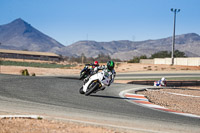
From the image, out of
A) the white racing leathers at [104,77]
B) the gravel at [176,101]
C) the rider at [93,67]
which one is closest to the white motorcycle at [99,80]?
the white racing leathers at [104,77]

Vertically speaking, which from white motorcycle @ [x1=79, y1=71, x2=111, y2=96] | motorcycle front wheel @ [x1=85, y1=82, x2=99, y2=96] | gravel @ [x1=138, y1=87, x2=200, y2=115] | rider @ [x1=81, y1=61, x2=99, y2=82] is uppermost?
rider @ [x1=81, y1=61, x2=99, y2=82]

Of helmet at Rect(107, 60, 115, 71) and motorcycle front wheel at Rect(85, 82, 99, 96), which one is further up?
helmet at Rect(107, 60, 115, 71)

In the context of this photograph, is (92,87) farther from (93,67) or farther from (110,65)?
(110,65)

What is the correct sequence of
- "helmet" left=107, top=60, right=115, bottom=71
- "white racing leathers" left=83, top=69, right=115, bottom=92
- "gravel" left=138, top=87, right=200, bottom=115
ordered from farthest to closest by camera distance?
"gravel" left=138, top=87, right=200, bottom=115 → "white racing leathers" left=83, top=69, right=115, bottom=92 → "helmet" left=107, top=60, right=115, bottom=71

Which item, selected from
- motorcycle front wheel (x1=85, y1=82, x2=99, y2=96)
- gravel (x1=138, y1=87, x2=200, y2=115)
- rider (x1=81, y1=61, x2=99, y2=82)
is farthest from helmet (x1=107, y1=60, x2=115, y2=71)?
gravel (x1=138, y1=87, x2=200, y2=115)

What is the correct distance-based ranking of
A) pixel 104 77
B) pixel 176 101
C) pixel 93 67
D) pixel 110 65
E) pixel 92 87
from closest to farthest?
pixel 110 65 < pixel 104 77 < pixel 92 87 < pixel 93 67 < pixel 176 101

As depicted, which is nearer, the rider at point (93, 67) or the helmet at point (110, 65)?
the helmet at point (110, 65)

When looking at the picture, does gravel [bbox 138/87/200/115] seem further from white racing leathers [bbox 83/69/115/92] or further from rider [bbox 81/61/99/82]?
rider [bbox 81/61/99/82]

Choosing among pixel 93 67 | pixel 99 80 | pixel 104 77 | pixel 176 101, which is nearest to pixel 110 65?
pixel 104 77

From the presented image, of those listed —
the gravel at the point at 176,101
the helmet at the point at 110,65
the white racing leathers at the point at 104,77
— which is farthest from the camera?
the gravel at the point at 176,101

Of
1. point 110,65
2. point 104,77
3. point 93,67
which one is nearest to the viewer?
point 110,65

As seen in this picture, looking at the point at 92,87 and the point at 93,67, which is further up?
the point at 93,67

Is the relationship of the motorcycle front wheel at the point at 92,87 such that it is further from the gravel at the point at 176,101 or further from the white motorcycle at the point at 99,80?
the gravel at the point at 176,101

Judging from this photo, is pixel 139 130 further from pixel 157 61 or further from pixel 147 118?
pixel 157 61
